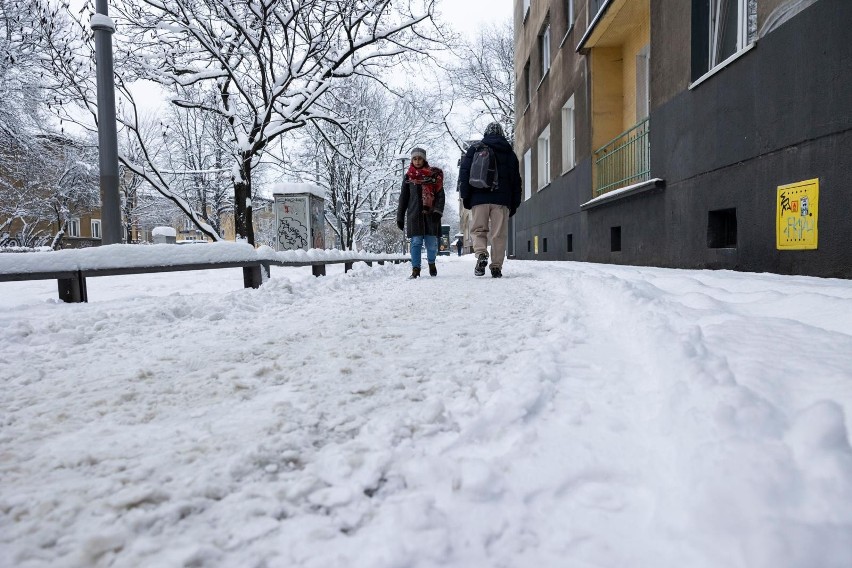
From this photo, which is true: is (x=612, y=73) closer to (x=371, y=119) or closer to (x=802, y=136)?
(x=802, y=136)

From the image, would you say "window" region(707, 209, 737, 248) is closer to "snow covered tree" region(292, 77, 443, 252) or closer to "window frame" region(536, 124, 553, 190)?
"window frame" region(536, 124, 553, 190)

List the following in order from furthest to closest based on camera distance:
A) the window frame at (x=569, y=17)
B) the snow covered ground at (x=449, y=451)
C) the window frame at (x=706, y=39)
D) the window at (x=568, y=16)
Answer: the window at (x=568, y=16) < the window frame at (x=569, y=17) < the window frame at (x=706, y=39) < the snow covered ground at (x=449, y=451)

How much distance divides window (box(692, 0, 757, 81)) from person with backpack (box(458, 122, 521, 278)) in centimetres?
240

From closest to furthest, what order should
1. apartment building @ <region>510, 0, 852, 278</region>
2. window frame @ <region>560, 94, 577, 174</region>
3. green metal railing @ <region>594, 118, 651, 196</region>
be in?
apartment building @ <region>510, 0, 852, 278</region> → green metal railing @ <region>594, 118, 651, 196</region> → window frame @ <region>560, 94, 577, 174</region>

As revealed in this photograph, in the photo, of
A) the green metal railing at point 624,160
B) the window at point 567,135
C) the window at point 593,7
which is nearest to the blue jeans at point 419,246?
the green metal railing at point 624,160

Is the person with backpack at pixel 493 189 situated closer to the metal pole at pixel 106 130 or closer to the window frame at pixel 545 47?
the metal pole at pixel 106 130

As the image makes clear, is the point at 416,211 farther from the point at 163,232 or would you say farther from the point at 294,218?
the point at 163,232

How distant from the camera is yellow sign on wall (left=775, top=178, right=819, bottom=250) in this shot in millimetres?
3836

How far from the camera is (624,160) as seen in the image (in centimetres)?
898

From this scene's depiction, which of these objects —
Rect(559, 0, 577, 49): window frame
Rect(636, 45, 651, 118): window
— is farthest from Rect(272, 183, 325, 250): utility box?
Rect(636, 45, 651, 118): window

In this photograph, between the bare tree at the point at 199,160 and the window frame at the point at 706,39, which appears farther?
the bare tree at the point at 199,160

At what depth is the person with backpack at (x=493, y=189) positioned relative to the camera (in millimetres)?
6559

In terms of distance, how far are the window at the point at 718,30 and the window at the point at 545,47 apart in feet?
28.1

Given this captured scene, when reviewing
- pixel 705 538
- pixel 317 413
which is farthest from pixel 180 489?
pixel 705 538
